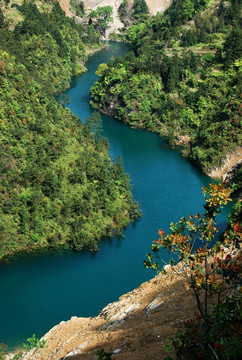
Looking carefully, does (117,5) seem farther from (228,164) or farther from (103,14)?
(228,164)

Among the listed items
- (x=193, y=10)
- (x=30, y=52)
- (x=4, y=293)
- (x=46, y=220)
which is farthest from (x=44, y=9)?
(x=4, y=293)

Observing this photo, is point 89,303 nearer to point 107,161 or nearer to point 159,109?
point 107,161

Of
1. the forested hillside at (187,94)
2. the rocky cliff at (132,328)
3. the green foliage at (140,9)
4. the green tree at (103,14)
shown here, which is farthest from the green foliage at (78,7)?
the rocky cliff at (132,328)

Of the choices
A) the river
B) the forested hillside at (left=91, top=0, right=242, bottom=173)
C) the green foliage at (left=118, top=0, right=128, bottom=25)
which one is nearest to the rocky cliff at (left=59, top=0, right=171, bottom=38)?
the green foliage at (left=118, top=0, right=128, bottom=25)

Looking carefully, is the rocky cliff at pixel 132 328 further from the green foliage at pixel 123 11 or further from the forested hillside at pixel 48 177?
the green foliage at pixel 123 11

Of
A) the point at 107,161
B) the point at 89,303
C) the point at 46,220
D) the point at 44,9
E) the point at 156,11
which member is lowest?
the point at 89,303

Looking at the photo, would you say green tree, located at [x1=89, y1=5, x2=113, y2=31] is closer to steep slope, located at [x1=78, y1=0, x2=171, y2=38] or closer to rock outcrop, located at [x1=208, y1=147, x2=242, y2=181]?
steep slope, located at [x1=78, y1=0, x2=171, y2=38]
